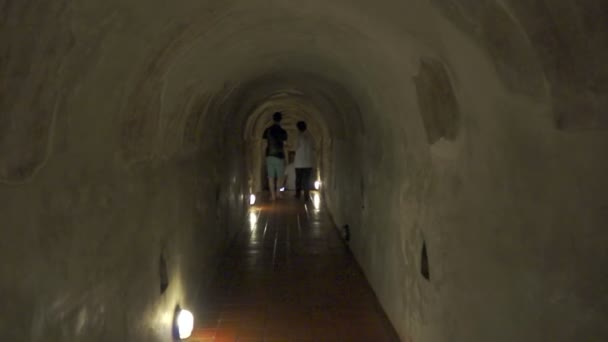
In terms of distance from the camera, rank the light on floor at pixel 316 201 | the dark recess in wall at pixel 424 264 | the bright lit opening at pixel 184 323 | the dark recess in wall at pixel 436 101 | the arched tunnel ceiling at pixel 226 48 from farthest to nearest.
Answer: the light on floor at pixel 316 201 → the bright lit opening at pixel 184 323 → the dark recess in wall at pixel 424 264 → the dark recess in wall at pixel 436 101 → the arched tunnel ceiling at pixel 226 48

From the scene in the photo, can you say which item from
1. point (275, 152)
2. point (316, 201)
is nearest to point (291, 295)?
point (275, 152)

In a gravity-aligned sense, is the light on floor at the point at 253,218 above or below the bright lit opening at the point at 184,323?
above

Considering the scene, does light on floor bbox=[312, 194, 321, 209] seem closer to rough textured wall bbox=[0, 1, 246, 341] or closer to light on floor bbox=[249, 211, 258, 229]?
light on floor bbox=[249, 211, 258, 229]

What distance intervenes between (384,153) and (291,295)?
80.8 inches

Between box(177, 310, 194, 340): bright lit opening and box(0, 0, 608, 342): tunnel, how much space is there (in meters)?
0.18

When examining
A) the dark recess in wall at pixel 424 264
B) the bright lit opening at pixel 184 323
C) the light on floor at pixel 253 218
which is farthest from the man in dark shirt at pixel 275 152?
the dark recess in wall at pixel 424 264

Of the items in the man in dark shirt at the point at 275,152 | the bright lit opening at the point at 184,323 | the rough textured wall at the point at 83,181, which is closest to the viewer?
the rough textured wall at the point at 83,181

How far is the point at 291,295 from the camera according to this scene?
6.11 meters

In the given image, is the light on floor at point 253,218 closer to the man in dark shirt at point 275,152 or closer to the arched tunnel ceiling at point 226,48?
the man in dark shirt at point 275,152

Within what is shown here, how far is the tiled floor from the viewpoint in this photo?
500cm

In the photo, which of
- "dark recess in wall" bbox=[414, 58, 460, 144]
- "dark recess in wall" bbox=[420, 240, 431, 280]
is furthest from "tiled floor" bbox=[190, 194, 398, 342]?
"dark recess in wall" bbox=[414, 58, 460, 144]

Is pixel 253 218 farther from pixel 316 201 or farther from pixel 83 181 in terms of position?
pixel 83 181

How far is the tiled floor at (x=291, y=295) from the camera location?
16.4 ft

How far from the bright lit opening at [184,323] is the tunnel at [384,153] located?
181 millimetres
